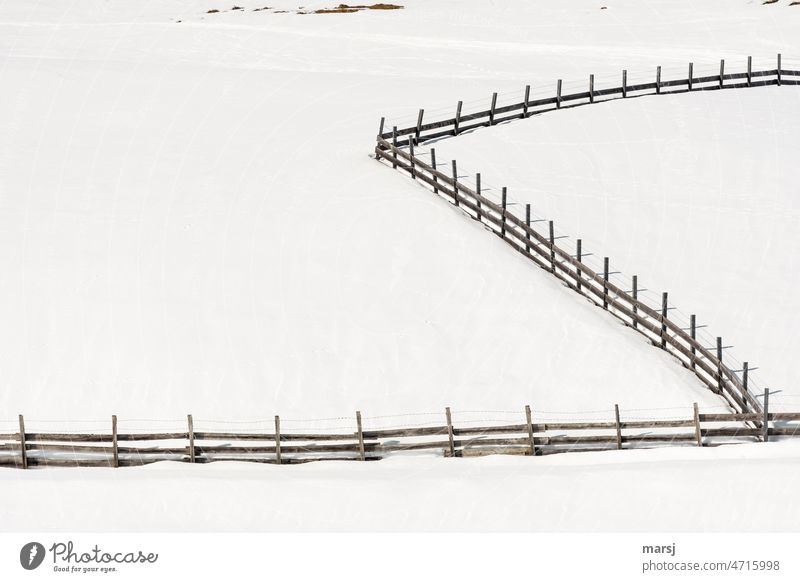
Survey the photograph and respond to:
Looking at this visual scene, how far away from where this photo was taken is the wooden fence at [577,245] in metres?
25.7

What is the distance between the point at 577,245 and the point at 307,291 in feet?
23.3

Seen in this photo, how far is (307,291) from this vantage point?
29.5 m

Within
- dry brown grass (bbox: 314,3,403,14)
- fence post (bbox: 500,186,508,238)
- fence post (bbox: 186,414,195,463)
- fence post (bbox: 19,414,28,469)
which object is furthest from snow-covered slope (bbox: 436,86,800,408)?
dry brown grass (bbox: 314,3,403,14)

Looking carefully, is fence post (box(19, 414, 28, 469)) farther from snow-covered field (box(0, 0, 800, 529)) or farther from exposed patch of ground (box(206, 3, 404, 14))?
exposed patch of ground (box(206, 3, 404, 14))

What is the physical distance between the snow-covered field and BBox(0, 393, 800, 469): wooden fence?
434 millimetres

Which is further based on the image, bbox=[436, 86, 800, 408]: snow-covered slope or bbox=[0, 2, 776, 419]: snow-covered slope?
bbox=[436, 86, 800, 408]: snow-covered slope

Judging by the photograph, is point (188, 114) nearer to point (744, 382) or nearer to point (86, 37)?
point (86, 37)

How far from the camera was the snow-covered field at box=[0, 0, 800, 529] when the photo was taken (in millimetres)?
22094

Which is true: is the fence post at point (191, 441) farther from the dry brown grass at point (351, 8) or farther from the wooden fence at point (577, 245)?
the dry brown grass at point (351, 8)

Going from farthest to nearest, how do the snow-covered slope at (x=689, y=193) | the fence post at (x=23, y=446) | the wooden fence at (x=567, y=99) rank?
the wooden fence at (x=567, y=99) < the snow-covered slope at (x=689, y=193) < the fence post at (x=23, y=446)

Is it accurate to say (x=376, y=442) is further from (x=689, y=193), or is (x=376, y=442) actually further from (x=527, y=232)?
(x=689, y=193)

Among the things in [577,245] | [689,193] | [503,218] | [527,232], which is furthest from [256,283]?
[689,193]

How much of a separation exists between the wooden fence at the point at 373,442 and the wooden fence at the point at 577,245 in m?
0.99

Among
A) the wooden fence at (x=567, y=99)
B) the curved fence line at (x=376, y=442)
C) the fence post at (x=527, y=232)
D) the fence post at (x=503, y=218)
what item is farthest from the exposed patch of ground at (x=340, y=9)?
the curved fence line at (x=376, y=442)
